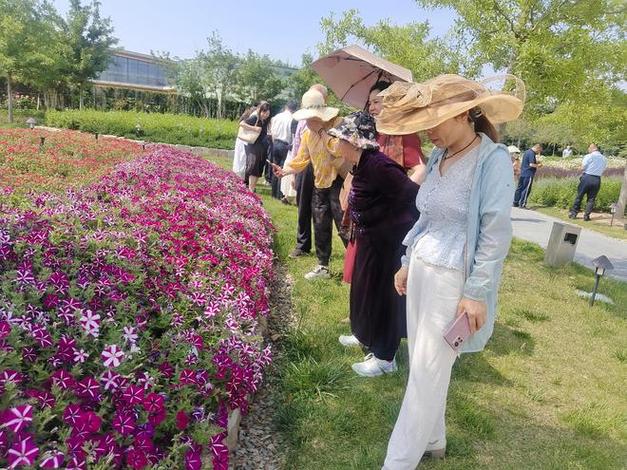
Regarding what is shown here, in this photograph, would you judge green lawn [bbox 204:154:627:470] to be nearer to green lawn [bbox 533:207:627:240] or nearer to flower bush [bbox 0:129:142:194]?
flower bush [bbox 0:129:142:194]

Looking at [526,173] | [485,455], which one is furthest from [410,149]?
[526,173]

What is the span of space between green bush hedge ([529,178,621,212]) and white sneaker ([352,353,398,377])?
14.0 m

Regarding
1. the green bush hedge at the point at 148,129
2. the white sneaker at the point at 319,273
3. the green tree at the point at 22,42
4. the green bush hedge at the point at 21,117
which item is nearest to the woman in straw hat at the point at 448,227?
the white sneaker at the point at 319,273

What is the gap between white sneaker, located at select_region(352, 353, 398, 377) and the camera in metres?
3.46

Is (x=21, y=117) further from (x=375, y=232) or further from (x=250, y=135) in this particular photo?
(x=375, y=232)

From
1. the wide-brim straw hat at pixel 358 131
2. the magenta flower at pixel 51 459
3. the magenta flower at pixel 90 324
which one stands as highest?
the wide-brim straw hat at pixel 358 131

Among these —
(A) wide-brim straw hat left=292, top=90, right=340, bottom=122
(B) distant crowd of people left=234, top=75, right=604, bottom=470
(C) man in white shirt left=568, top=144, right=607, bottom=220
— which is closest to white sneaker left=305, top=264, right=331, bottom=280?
(A) wide-brim straw hat left=292, top=90, right=340, bottom=122

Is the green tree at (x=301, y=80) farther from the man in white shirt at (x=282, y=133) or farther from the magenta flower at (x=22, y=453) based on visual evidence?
the magenta flower at (x=22, y=453)

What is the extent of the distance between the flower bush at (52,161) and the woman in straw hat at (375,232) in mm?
3735

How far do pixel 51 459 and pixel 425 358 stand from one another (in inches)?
60.1

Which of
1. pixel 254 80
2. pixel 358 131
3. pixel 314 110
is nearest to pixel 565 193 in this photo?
pixel 314 110

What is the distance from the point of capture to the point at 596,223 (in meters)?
13.2

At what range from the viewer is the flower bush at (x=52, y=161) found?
616 cm

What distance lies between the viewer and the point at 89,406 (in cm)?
174
